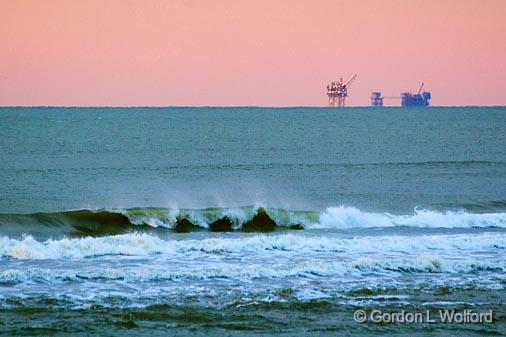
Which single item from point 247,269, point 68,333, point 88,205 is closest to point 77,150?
point 88,205

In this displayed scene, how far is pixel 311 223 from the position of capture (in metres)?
28.6

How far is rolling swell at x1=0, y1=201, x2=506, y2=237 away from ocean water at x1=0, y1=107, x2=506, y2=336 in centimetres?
7

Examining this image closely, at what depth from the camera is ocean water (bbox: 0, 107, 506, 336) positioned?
48.0ft

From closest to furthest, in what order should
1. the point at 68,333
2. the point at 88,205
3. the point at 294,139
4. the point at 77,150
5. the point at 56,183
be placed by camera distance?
the point at 68,333, the point at 88,205, the point at 56,183, the point at 77,150, the point at 294,139

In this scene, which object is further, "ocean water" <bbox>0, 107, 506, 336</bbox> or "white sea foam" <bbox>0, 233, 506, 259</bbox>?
"white sea foam" <bbox>0, 233, 506, 259</bbox>

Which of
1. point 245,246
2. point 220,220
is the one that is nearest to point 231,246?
point 245,246

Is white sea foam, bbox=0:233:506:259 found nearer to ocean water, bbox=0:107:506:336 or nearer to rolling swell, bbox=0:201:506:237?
ocean water, bbox=0:107:506:336

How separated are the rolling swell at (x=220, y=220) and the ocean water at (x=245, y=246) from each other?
67mm

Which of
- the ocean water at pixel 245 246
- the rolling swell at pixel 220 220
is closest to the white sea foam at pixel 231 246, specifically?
the ocean water at pixel 245 246

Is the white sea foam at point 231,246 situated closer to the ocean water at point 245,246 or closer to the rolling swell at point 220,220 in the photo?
the ocean water at point 245,246

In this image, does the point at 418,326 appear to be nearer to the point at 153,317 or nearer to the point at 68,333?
the point at 153,317

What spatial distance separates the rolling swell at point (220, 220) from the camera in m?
26.4

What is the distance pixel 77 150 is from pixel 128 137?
20508 mm

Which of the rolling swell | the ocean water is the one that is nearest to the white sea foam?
the ocean water
